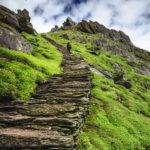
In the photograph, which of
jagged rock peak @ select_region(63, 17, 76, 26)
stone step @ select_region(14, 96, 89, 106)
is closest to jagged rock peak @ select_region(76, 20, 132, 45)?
jagged rock peak @ select_region(63, 17, 76, 26)

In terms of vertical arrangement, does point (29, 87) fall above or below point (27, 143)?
above

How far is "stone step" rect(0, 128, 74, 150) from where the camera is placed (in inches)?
243

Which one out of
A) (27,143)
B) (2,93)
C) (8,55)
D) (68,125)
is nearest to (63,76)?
(8,55)

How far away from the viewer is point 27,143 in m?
6.30

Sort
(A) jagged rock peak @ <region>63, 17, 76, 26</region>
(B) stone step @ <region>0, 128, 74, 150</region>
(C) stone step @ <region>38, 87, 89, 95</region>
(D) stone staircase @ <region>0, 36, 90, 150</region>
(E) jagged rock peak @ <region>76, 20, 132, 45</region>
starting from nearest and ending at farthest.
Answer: (B) stone step @ <region>0, 128, 74, 150</region>
(D) stone staircase @ <region>0, 36, 90, 150</region>
(C) stone step @ <region>38, 87, 89, 95</region>
(E) jagged rock peak @ <region>76, 20, 132, 45</region>
(A) jagged rock peak @ <region>63, 17, 76, 26</region>

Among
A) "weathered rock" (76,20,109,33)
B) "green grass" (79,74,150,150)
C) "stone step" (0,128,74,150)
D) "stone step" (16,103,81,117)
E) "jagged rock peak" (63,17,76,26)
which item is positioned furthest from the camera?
"jagged rock peak" (63,17,76,26)

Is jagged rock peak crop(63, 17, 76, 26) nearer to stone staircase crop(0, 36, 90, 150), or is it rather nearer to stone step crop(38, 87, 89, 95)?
stone step crop(38, 87, 89, 95)

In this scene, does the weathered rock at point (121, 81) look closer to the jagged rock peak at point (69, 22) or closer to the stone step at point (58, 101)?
the stone step at point (58, 101)

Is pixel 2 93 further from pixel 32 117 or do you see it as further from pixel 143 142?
pixel 143 142

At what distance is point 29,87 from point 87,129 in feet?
27.2

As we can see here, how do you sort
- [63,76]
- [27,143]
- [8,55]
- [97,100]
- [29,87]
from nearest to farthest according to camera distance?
[27,143]
[29,87]
[8,55]
[97,100]
[63,76]

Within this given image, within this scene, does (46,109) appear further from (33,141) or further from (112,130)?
(112,130)

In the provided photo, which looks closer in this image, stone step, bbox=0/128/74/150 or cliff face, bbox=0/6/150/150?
stone step, bbox=0/128/74/150

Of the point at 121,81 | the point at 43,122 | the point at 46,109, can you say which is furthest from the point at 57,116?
the point at 121,81
